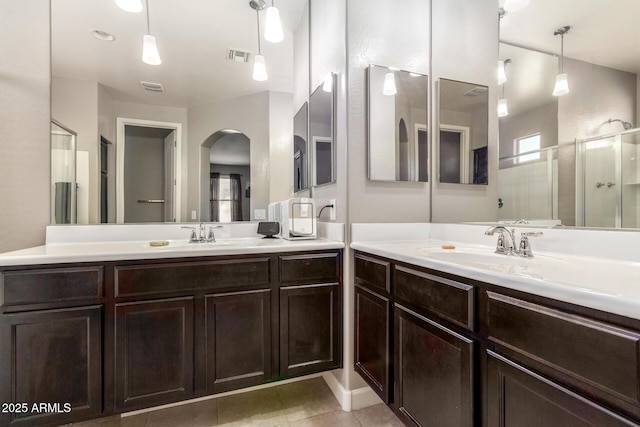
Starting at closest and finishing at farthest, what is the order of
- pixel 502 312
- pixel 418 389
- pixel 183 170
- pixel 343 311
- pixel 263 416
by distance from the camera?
1. pixel 502 312
2. pixel 418 389
3. pixel 263 416
4. pixel 343 311
5. pixel 183 170

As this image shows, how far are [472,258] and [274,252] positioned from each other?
984 millimetres

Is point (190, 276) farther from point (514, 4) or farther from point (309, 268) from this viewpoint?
point (514, 4)

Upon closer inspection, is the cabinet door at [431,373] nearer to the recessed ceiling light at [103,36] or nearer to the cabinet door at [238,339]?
the cabinet door at [238,339]

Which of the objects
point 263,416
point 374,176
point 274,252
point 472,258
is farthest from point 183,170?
point 472,258

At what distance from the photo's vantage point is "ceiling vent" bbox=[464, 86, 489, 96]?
5.89ft

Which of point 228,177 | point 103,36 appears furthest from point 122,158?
point 103,36

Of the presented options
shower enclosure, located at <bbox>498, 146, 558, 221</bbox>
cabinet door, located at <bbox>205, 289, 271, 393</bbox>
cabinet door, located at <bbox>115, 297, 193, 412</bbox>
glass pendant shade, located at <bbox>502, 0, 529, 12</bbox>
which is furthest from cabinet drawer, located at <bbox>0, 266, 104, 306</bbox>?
glass pendant shade, located at <bbox>502, 0, 529, 12</bbox>

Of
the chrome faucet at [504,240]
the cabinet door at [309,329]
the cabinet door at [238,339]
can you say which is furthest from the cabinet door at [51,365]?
the chrome faucet at [504,240]

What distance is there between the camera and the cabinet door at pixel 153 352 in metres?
1.33

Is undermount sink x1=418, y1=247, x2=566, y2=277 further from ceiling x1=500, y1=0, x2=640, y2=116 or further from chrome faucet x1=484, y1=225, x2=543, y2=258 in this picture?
ceiling x1=500, y1=0, x2=640, y2=116

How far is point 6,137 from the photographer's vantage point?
5.21ft

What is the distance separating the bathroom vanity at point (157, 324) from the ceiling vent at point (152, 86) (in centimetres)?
105

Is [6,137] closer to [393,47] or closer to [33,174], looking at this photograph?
[33,174]

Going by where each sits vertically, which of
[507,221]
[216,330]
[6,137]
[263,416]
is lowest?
[263,416]
